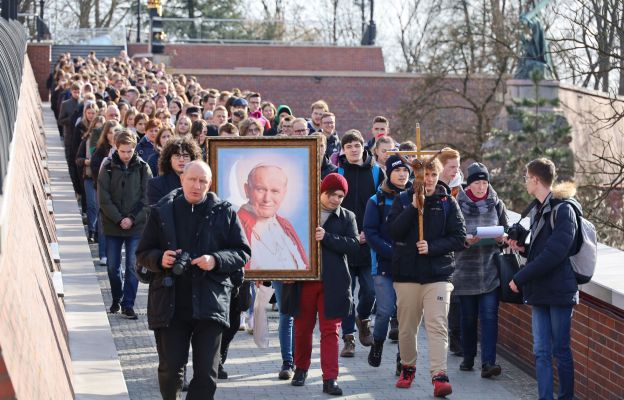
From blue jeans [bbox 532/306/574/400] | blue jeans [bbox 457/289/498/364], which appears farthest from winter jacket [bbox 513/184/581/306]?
blue jeans [bbox 457/289/498/364]

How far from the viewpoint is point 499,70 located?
130 ft

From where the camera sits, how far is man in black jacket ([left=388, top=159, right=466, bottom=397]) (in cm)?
1046

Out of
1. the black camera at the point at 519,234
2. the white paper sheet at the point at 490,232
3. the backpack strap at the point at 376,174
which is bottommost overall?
the white paper sheet at the point at 490,232

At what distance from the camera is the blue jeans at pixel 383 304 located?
11648 millimetres

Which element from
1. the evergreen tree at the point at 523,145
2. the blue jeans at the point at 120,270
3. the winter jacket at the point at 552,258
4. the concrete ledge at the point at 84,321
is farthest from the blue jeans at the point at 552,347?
the evergreen tree at the point at 523,145

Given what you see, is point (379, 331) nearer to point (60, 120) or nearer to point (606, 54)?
point (606, 54)

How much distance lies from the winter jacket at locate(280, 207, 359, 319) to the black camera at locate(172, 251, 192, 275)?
2.40 m

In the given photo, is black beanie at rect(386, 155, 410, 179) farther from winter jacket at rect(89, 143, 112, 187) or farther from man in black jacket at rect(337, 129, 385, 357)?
winter jacket at rect(89, 143, 112, 187)

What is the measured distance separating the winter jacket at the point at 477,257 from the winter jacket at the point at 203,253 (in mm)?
3350

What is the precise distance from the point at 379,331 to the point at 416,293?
1157 mm

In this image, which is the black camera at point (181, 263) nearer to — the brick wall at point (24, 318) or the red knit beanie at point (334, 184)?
the brick wall at point (24, 318)

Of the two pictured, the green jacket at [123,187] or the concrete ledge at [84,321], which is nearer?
the concrete ledge at [84,321]

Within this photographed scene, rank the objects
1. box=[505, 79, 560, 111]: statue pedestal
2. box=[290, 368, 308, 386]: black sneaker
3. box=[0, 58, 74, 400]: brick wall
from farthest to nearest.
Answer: box=[505, 79, 560, 111]: statue pedestal → box=[290, 368, 308, 386]: black sneaker → box=[0, 58, 74, 400]: brick wall

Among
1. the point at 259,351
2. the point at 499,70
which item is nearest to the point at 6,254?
the point at 259,351
